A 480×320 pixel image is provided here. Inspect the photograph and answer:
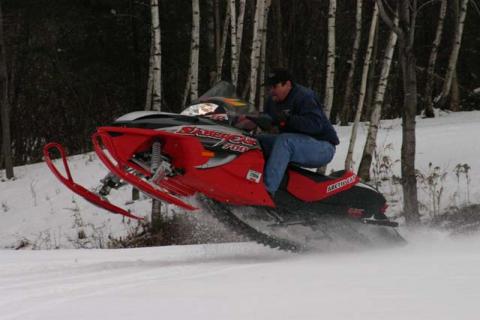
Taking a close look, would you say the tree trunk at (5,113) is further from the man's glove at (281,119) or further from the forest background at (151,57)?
the man's glove at (281,119)

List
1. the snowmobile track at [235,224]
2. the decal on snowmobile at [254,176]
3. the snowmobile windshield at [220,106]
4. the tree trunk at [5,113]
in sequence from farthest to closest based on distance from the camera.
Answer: the tree trunk at [5,113]
the snowmobile track at [235,224]
the decal on snowmobile at [254,176]
the snowmobile windshield at [220,106]

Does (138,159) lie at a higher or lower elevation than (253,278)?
higher

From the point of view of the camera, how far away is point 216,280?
430cm

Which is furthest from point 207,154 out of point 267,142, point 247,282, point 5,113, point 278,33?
point 278,33

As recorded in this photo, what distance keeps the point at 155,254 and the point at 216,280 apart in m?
2.04

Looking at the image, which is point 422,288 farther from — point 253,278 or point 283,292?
point 253,278

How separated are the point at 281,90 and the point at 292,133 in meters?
0.41

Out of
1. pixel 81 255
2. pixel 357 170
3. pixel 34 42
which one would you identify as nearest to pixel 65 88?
pixel 34 42

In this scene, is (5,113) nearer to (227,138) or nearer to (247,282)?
(227,138)

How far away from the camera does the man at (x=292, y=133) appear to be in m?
5.47

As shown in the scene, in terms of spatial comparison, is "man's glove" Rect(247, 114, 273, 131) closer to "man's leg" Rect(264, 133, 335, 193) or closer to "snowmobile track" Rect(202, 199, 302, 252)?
"man's leg" Rect(264, 133, 335, 193)

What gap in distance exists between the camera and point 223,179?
5.26 m

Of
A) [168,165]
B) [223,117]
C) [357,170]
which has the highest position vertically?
[223,117]

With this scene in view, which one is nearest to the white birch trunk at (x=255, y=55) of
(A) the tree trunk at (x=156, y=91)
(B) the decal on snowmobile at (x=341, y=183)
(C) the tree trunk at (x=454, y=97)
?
(A) the tree trunk at (x=156, y=91)
